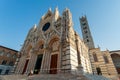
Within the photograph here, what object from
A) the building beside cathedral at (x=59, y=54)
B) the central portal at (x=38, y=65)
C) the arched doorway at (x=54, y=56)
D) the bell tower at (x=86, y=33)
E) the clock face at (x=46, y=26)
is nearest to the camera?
the building beside cathedral at (x=59, y=54)

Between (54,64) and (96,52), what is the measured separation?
1511cm

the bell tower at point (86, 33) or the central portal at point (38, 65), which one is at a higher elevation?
the bell tower at point (86, 33)

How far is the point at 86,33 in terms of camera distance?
40.7 meters

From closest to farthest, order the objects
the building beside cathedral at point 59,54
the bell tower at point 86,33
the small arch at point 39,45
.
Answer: the building beside cathedral at point 59,54, the small arch at point 39,45, the bell tower at point 86,33

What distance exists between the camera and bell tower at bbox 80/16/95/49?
35.7 metres

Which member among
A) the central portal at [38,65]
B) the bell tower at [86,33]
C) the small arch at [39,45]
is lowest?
the central portal at [38,65]

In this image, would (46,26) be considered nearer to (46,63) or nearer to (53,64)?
(46,63)

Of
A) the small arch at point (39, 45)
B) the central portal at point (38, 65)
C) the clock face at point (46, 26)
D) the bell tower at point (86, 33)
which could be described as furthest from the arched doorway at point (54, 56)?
the bell tower at point (86, 33)

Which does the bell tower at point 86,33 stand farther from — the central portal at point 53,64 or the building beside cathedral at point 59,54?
the central portal at point 53,64

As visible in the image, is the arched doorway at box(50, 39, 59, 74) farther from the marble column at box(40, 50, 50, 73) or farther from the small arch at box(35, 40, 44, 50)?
the small arch at box(35, 40, 44, 50)

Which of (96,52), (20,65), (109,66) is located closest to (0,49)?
(20,65)

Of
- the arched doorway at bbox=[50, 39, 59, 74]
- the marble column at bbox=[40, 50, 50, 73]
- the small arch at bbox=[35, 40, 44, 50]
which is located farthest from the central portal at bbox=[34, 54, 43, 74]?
the arched doorway at bbox=[50, 39, 59, 74]

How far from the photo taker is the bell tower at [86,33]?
1406 inches

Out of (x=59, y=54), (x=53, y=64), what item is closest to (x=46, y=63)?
(x=53, y=64)
